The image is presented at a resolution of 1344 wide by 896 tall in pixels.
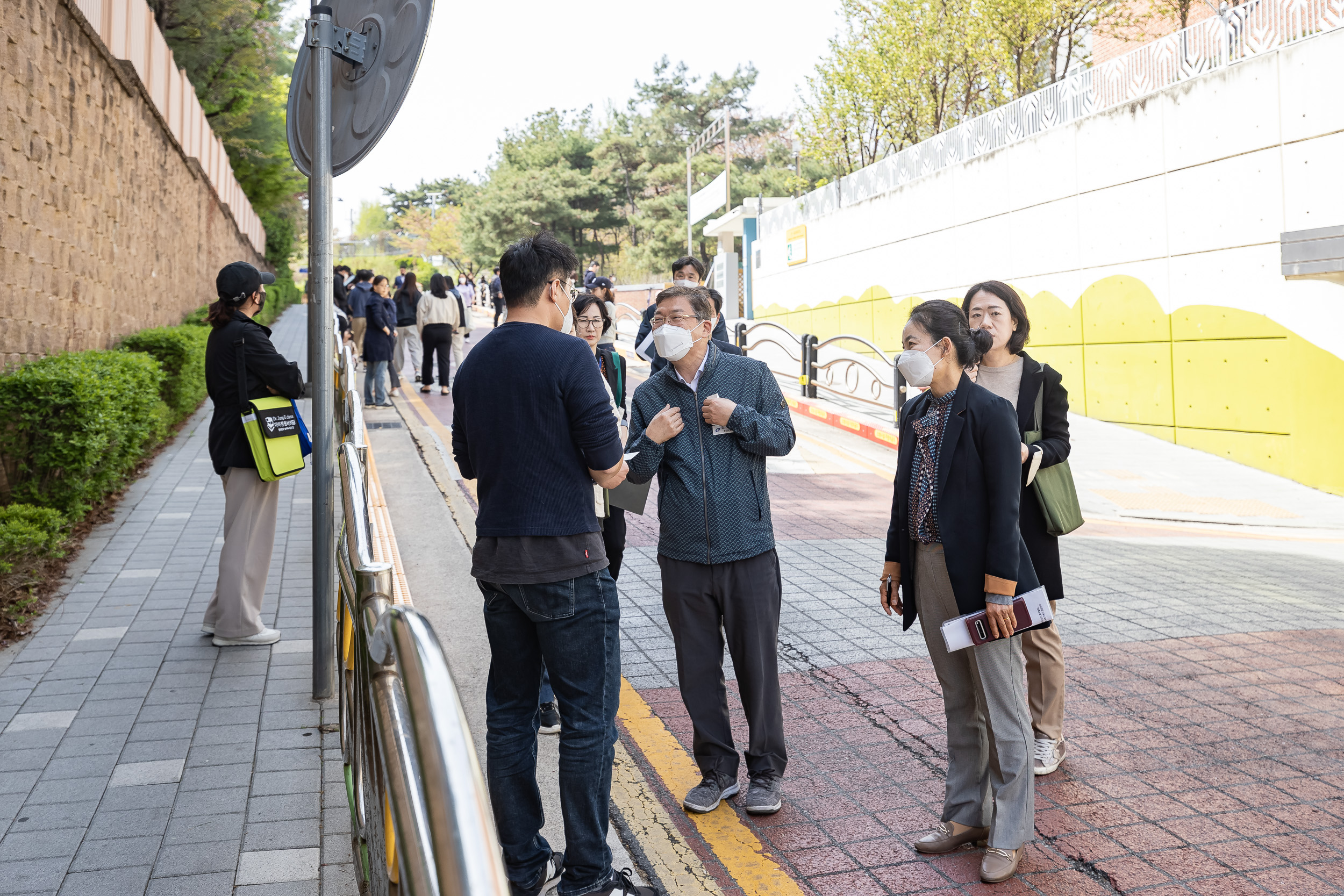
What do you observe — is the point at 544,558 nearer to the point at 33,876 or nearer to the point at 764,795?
the point at 764,795

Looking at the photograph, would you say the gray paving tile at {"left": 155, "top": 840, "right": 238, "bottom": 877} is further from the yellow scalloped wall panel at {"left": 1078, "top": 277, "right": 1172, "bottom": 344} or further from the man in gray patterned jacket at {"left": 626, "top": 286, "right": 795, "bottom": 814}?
the yellow scalloped wall panel at {"left": 1078, "top": 277, "right": 1172, "bottom": 344}

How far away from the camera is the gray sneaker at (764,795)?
147 inches

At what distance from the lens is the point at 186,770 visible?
13.0 ft

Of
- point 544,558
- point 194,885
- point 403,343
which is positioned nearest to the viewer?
point 544,558

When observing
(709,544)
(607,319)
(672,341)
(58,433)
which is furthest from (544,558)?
(58,433)

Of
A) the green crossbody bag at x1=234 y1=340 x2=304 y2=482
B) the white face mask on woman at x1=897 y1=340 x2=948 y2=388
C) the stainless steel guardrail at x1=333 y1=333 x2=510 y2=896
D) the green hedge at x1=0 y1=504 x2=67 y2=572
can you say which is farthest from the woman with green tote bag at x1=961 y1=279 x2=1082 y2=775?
the green hedge at x1=0 y1=504 x2=67 y2=572

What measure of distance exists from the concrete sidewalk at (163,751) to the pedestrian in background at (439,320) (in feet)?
26.7

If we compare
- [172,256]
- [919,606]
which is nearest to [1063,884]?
[919,606]

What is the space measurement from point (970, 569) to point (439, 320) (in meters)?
12.2

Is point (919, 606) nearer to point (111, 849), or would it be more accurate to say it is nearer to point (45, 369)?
point (111, 849)

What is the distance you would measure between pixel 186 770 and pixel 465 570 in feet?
8.60

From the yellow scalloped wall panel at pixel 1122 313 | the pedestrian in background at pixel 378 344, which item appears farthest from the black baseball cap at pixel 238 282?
the yellow scalloped wall panel at pixel 1122 313

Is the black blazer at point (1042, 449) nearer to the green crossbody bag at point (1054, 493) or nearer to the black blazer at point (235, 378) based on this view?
the green crossbody bag at point (1054, 493)

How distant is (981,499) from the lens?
3490 mm
